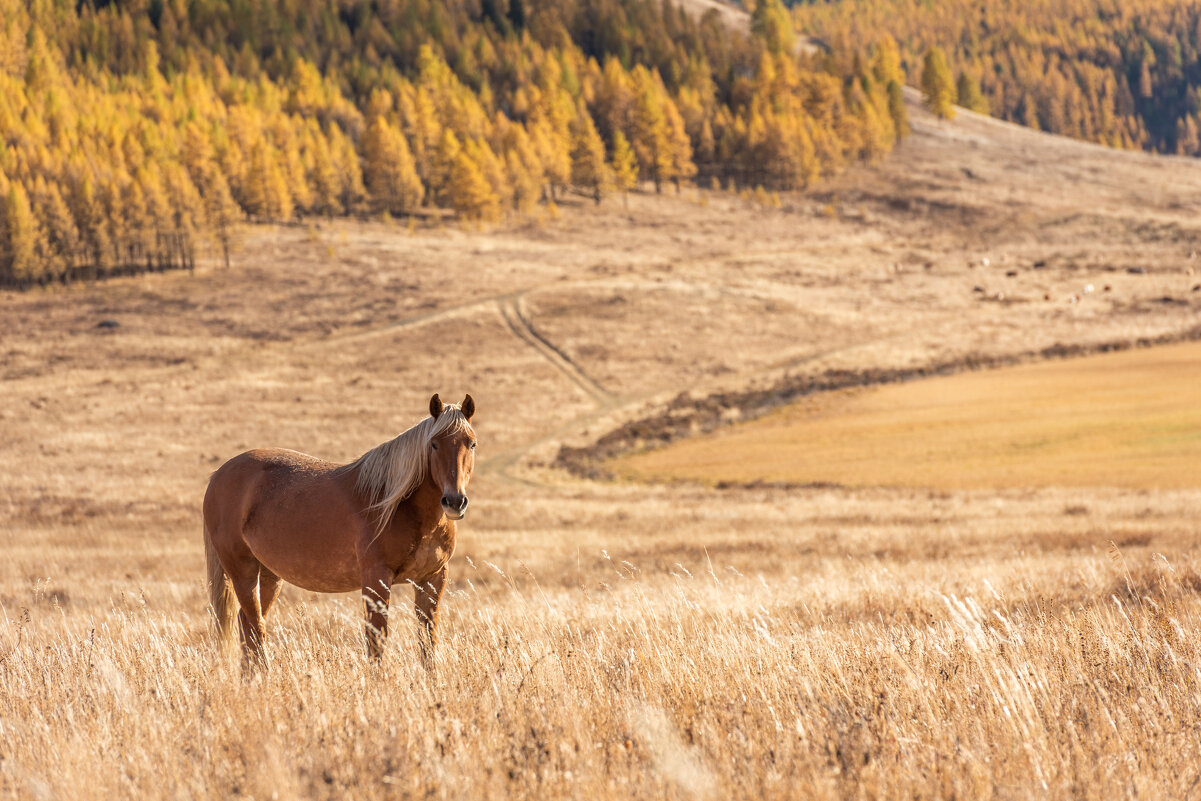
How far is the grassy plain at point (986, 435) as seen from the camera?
120ft

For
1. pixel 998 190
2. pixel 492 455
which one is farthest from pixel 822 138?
pixel 492 455

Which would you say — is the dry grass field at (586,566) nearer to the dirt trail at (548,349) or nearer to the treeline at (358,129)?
the dirt trail at (548,349)

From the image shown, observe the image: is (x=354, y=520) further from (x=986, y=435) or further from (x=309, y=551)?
(x=986, y=435)

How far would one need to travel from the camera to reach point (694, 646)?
21.4 feet

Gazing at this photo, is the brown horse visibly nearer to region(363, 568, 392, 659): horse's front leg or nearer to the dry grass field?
region(363, 568, 392, 659): horse's front leg

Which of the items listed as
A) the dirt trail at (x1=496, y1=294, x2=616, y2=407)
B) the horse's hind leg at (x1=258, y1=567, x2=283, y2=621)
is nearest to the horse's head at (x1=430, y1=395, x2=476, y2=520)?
the horse's hind leg at (x1=258, y1=567, x2=283, y2=621)

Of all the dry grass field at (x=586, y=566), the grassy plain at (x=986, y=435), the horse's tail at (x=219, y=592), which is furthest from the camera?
the grassy plain at (x=986, y=435)

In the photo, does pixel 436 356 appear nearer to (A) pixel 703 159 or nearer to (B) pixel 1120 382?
(B) pixel 1120 382

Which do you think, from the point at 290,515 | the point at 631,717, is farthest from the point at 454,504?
the point at 631,717

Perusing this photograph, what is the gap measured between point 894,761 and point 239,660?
575 centimetres

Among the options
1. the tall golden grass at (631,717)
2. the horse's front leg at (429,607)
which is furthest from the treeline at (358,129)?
the tall golden grass at (631,717)

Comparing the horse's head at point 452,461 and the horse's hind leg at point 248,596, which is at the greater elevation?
the horse's head at point 452,461

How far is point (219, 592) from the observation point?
28.2ft

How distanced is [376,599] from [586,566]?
13.8 meters
